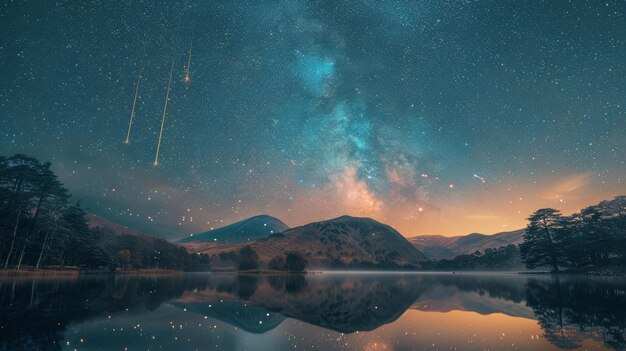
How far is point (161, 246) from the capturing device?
164125 mm

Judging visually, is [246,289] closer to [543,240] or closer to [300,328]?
[300,328]

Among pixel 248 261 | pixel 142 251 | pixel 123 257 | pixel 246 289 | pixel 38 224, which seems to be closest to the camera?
pixel 246 289

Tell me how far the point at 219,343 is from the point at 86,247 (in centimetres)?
9993

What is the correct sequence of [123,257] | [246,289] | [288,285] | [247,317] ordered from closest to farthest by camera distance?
[247,317] → [246,289] → [288,285] → [123,257]

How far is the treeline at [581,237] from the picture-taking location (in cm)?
9506

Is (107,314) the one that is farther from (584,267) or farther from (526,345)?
(584,267)

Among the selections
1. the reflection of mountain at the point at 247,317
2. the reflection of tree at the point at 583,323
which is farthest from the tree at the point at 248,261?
the reflection of tree at the point at 583,323

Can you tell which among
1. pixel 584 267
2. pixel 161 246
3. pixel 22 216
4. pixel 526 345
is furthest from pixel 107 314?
pixel 161 246

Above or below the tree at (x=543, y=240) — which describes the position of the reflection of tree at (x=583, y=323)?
below

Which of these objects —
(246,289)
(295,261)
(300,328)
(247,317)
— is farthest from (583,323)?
(295,261)

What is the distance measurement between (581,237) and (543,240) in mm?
15686

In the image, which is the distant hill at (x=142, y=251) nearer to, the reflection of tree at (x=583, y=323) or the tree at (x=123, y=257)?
the tree at (x=123, y=257)

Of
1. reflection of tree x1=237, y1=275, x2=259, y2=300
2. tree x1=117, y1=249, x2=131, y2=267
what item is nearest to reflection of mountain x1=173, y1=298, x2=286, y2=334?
reflection of tree x1=237, y1=275, x2=259, y2=300

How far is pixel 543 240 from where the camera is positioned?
11912 centimetres
